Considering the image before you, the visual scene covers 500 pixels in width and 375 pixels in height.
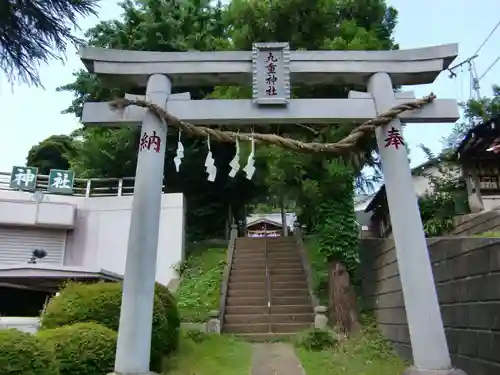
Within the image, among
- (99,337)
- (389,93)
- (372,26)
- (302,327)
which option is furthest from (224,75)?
(372,26)

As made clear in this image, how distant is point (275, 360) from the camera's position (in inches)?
291

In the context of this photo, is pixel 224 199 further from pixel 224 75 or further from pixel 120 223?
pixel 224 75

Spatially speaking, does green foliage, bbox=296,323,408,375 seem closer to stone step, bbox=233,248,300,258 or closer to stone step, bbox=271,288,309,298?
stone step, bbox=271,288,309,298

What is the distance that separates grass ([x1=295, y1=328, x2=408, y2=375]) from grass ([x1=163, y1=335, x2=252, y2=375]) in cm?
106

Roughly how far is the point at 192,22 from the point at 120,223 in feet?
29.7

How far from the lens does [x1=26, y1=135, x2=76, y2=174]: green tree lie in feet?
81.6

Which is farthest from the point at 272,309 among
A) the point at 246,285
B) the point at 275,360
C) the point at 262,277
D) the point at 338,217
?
the point at 275,360

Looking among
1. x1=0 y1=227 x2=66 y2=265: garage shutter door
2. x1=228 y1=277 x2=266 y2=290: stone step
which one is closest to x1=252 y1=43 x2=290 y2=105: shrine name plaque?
x1=228 y1=277 x2=266 y2=290: stone step

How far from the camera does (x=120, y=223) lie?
14852 millimetres

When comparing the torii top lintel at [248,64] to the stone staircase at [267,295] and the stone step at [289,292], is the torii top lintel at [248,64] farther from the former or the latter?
the stone step at [289,292]

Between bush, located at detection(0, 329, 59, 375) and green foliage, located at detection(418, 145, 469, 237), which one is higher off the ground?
green foliage, located at detection(418, 145, 469, 237)

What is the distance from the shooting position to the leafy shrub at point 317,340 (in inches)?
319

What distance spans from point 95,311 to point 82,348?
40.2 inches

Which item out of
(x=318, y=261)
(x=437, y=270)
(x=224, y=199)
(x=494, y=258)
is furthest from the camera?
(x=224, y=199)
